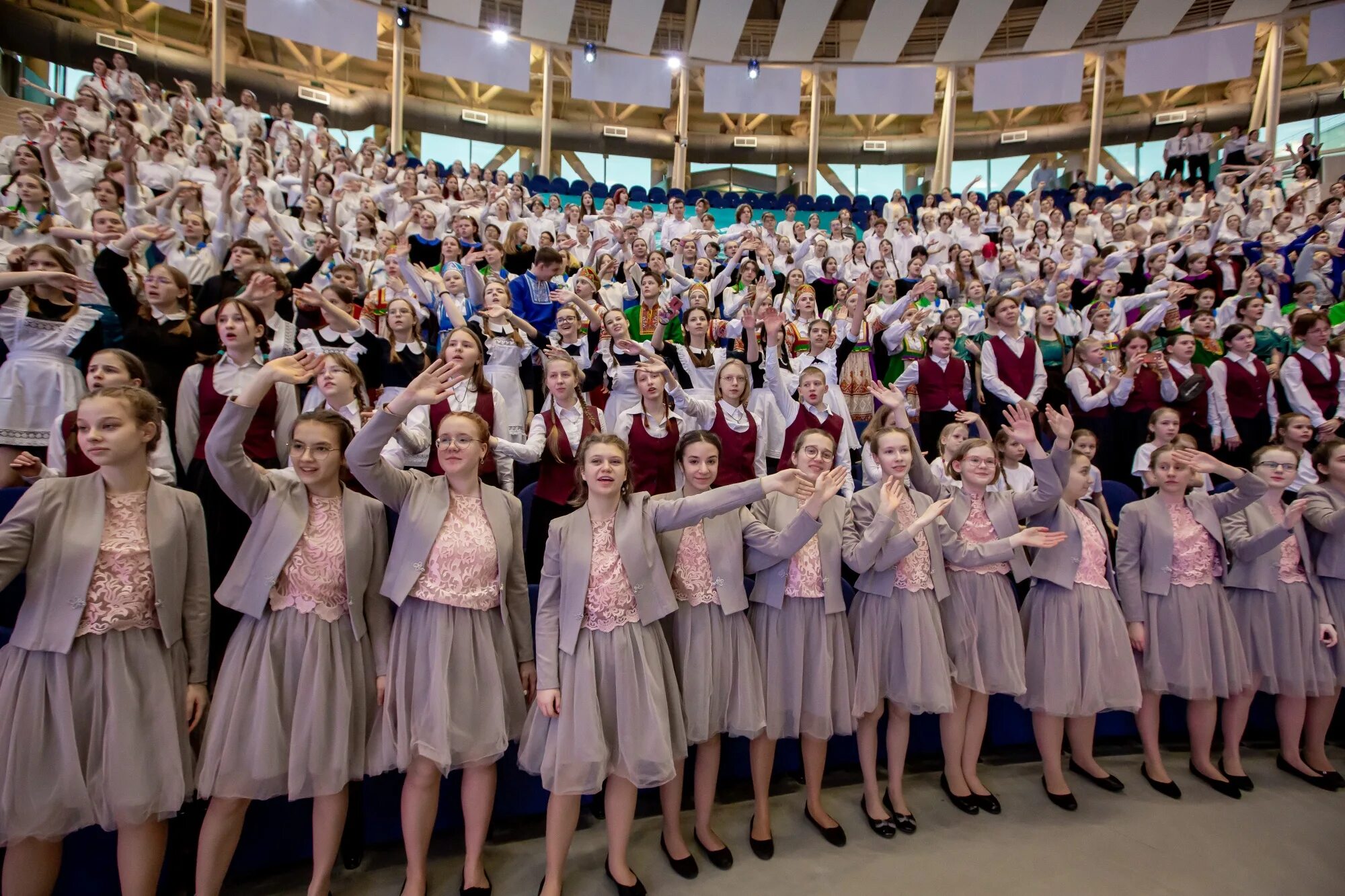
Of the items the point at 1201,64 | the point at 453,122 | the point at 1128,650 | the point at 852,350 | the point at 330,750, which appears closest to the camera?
the point at 330,750

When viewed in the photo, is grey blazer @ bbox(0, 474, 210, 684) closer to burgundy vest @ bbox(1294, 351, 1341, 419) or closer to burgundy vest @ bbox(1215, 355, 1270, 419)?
burgundy vest @ bbox(1215, 355, 1270, 419)

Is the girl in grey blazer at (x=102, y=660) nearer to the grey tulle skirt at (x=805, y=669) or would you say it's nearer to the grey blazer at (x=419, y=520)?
the grey blazer at (x=419, y=520)

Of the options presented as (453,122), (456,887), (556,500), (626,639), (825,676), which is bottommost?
(456,887)

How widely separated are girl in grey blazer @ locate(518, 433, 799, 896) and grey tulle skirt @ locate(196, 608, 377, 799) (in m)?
0.57

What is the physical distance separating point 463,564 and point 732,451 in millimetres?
A: 2113

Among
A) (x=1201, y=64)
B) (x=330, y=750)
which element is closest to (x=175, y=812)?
(x=330, y=750)

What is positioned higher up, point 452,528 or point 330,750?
point 452,528

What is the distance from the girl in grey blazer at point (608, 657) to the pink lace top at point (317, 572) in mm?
641

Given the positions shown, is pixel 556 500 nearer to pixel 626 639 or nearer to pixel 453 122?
pixel 626 639

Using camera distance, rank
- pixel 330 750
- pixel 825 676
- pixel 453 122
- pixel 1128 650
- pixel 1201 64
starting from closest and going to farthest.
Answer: pixel 330 750
pixel 825 676
pixel 1128 650
pixel 1201 64
pixel 453 122

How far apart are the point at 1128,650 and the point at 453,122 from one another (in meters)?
17.6

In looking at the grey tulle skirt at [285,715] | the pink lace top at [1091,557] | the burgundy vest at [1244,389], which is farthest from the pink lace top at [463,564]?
the burgundy vest at [1244,389]

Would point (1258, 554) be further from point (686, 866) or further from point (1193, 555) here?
point (686, 866)

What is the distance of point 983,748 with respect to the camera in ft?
11.9
